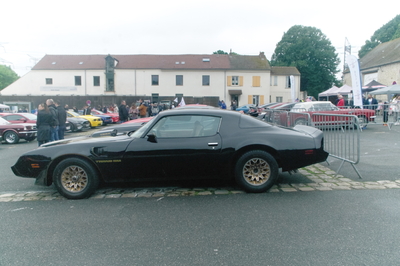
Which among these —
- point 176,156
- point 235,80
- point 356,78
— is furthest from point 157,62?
point 176,156

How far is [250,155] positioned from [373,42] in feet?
215

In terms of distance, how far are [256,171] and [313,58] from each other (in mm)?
59704

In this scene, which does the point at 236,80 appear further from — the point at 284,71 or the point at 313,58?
the point at 313,58

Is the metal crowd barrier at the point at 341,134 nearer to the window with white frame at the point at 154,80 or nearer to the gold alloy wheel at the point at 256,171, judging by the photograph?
the gold alloy wheel at the point at 256,171

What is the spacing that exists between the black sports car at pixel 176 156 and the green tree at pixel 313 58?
190 ft

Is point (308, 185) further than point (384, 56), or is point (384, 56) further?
point (384, 56)

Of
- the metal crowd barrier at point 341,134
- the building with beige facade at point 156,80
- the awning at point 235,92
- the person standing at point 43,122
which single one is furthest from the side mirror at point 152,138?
Result: the awning at point 235,92

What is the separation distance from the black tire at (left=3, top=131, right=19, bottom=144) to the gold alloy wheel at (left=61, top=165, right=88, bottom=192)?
11436 mm

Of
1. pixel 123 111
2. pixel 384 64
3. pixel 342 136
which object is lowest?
pixel 342 136

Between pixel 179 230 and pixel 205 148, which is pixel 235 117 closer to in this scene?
pixel 205 148

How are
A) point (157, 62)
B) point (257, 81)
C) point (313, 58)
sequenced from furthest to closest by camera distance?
1. point (313, 58)
2. point (157, 62)
3. point (257, 81)

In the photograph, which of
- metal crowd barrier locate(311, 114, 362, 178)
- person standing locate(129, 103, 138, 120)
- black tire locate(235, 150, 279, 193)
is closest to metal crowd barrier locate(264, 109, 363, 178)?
metal crowd barrier locate(311, 114, 362, 178)

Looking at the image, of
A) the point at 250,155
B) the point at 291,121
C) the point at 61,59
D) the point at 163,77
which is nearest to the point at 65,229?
the point at 250,155

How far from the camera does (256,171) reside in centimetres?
543
